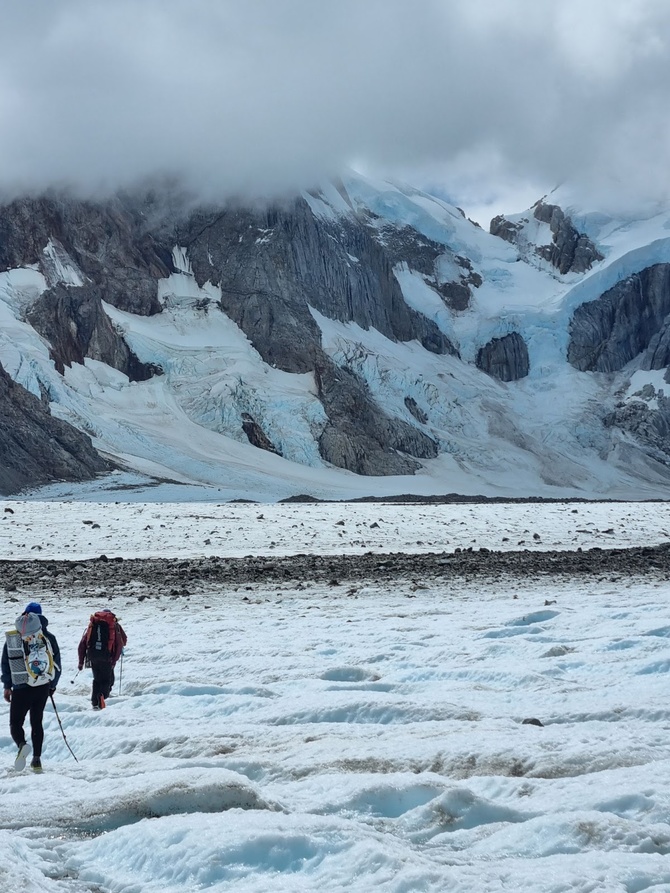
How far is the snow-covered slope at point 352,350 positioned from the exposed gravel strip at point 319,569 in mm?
42258

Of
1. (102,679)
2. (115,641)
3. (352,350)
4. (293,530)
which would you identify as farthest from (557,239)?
(102,679)

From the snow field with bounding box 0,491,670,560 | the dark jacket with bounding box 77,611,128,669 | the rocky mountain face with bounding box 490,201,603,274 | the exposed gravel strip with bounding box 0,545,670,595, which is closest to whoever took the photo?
the dark jacket with bounding box 77,611,128,669

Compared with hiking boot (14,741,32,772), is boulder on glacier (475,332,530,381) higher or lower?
higher

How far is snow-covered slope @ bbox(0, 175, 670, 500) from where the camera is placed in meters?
92.4

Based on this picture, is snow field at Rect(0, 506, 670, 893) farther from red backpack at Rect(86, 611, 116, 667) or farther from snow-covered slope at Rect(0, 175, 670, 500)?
snow-covered slope at Rect(0, 175, 670, 500)

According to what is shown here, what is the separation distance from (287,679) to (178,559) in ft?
45.3

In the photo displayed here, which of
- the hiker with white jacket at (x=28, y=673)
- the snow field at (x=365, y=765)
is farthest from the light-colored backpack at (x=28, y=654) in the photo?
the snow field at (x=365, y=765)

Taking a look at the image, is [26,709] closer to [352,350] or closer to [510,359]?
[352,350]

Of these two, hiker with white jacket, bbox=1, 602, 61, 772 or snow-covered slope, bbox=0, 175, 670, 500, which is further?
snow-covered slope, bbox=0, 175, 670, 500

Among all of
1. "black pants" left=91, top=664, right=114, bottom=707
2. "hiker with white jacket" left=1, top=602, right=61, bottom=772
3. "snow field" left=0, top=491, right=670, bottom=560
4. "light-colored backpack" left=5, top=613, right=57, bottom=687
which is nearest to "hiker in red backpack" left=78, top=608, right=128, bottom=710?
"black pants" left=91, top=664, right=114, bottom=707

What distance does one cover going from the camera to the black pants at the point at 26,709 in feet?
25.3

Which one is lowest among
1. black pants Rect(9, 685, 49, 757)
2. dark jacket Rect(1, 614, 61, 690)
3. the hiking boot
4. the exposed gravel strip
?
the exposed gravel strip

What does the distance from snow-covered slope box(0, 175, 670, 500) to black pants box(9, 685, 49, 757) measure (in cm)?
5644

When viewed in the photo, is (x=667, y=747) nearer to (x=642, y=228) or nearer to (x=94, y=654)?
(x=94, y=654)
